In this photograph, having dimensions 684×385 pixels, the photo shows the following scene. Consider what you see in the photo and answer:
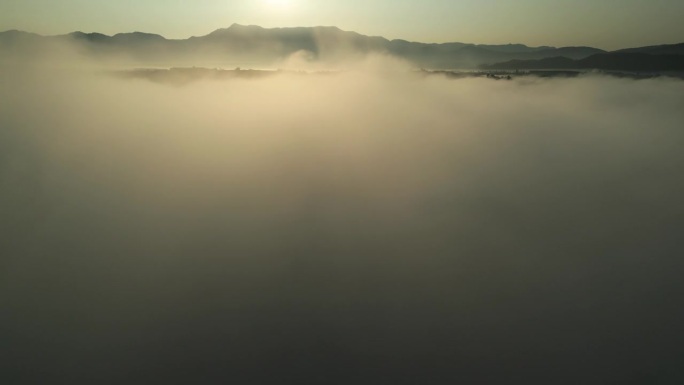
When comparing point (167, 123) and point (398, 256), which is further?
point (167, 123)

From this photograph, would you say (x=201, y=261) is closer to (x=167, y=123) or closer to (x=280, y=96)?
(x=167, y=123)

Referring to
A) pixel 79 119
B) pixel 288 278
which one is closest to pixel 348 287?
pixel 288 278

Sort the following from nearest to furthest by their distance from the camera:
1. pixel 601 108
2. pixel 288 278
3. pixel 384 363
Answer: pixel 384 363, pixel 288 278, pixel 601 108

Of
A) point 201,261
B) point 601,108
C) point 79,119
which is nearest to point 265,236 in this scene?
point 201,261

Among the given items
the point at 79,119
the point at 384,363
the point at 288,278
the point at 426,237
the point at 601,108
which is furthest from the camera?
the point at 601,108

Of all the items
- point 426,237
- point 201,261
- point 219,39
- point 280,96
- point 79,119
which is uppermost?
point 219,39

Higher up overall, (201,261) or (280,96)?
(280,96)
